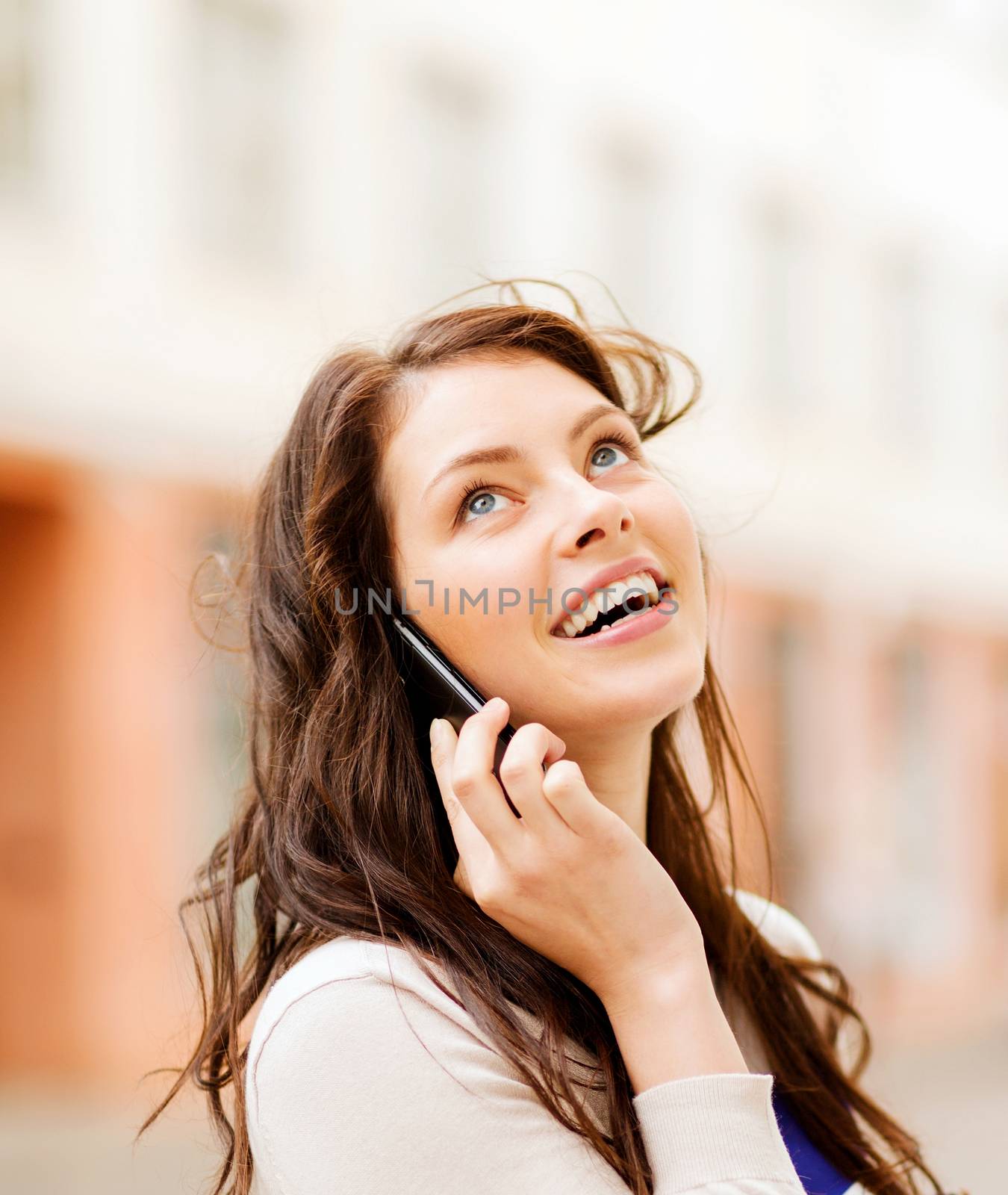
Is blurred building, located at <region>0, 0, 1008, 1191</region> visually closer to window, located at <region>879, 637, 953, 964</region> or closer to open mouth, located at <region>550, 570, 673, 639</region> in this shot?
window, located at <region>879, 637, 953, 964</region>

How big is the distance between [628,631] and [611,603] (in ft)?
0.16

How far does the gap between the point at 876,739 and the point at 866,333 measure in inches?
162

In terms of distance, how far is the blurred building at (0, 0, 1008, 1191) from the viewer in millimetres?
7605

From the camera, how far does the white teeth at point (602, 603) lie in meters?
1.68

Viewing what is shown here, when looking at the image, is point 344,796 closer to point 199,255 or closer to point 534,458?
point 534,458

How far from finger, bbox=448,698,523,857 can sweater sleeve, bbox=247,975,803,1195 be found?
0.73 ft

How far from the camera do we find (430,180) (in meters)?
9.47

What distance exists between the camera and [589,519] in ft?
5.46

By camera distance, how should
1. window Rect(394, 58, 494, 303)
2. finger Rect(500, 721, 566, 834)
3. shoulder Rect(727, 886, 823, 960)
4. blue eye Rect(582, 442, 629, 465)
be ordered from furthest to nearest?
window Rect(394, 58, 494, 303) < shoulder Rect(727, 886, 823, 960) < blue eye Rect(582, 442, 629, 465) < finger Rect(500, 721, 566, 834)

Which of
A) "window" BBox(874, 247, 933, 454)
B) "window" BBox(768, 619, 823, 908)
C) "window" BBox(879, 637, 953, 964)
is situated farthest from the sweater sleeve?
"window" BBox(874, 247, 933, 454)

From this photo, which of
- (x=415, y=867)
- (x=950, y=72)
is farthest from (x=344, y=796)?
(x=950, y=72)

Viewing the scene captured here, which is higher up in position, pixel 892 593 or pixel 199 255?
pixel 199 255

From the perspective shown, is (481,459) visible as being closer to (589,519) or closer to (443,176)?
(589,519)

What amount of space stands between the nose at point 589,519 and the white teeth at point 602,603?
2.3 inches
